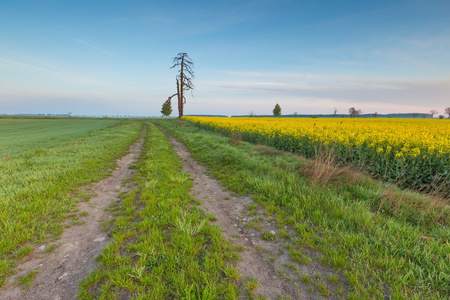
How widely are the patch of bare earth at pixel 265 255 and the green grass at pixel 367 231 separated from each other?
0.15 meters

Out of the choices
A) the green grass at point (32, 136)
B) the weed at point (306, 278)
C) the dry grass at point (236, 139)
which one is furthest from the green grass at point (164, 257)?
the green grass at point (32, 136)

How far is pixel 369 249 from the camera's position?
3.12m

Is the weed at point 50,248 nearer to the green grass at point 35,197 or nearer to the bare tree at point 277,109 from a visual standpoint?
the green grass at point 35,197

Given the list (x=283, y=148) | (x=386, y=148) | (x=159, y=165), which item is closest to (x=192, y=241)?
(x=159, y=165)

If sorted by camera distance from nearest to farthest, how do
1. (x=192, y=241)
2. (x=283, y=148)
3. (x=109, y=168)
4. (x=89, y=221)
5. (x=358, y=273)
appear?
(x=358, y=273), (x=192, y=241), (x=89, y=221), (x=109, y=168), (x=283, y=148)

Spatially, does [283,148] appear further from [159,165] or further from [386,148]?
[159,165]

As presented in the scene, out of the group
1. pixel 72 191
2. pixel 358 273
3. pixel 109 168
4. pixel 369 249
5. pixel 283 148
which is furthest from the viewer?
pixel 283 148

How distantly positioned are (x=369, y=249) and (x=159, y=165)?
7.79 meters

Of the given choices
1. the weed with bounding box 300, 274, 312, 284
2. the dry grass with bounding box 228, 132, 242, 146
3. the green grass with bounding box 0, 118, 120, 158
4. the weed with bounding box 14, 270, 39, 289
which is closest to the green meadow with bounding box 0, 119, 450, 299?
the weed with bounding box 300, 274, 312, 284

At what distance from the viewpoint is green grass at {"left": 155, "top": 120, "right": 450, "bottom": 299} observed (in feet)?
8.45

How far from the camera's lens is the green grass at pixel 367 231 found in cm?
258

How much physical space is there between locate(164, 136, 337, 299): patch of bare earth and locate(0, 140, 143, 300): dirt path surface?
2.45m

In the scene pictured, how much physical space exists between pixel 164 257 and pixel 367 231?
3899mm

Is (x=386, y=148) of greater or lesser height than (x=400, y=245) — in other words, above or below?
above
